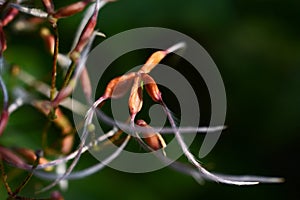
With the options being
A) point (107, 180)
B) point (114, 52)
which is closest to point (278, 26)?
point (114, 52)

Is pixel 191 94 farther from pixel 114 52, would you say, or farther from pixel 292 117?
pixel 292 117

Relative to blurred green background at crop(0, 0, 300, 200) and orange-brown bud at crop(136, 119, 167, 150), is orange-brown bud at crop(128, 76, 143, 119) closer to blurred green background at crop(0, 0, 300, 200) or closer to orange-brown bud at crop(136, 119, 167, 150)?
orange-brown bud at crop(136, 119, 167, 150)

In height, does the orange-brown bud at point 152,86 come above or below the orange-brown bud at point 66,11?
below

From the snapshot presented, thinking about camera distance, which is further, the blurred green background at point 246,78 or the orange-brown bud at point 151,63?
the blurred green background at point 246,78

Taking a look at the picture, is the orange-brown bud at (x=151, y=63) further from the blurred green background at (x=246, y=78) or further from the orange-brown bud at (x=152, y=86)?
the blurred green background at (x=246, y=78)

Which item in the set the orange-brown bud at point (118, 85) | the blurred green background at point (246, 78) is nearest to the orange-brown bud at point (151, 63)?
the orange-brown bud at point (118, 85)

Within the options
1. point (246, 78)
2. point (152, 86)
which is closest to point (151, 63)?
point (152, 86)

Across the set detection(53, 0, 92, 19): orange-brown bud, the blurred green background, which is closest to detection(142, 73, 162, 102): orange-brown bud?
detection(53, 0, 92, 19): orange-brown bud
